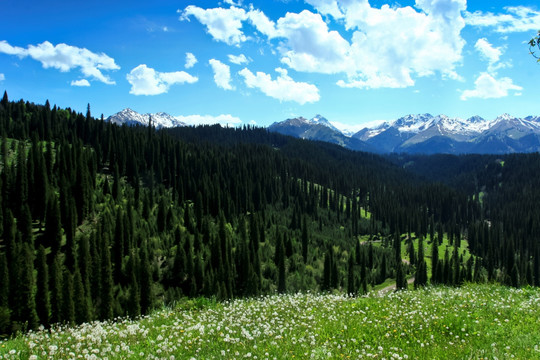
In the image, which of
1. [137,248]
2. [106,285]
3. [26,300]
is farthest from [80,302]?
[137,248]

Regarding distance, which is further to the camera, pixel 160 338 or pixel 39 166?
pixel 39 166

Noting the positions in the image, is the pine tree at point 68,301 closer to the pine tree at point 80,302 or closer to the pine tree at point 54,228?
the pine tree at point 80,302

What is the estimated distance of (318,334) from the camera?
1200cm

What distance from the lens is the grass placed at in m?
10.3

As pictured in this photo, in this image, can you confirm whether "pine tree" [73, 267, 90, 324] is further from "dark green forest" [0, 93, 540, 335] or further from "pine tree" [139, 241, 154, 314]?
"pine tree" [139, 241, 154, 314]

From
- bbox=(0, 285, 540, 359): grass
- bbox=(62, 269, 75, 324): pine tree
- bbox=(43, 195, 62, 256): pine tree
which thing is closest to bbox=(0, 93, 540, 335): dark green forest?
bbox=(62, 269, 75, 324): pine tree

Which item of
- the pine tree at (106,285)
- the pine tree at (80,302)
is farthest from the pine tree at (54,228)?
the pine tree at (80,302)

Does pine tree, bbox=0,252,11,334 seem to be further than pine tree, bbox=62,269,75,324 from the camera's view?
No

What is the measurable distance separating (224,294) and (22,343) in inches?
3080

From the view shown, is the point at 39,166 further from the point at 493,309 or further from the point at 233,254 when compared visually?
the point at 493,309

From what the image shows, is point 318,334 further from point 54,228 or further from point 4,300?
point 54,228

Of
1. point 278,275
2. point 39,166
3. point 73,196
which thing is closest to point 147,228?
point 73,196

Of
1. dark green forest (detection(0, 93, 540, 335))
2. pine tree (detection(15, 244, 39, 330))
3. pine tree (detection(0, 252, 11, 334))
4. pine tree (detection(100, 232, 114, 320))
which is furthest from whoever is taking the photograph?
pine tree (detection(100, 232, 114, 320))

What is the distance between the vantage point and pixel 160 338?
36.5ft
